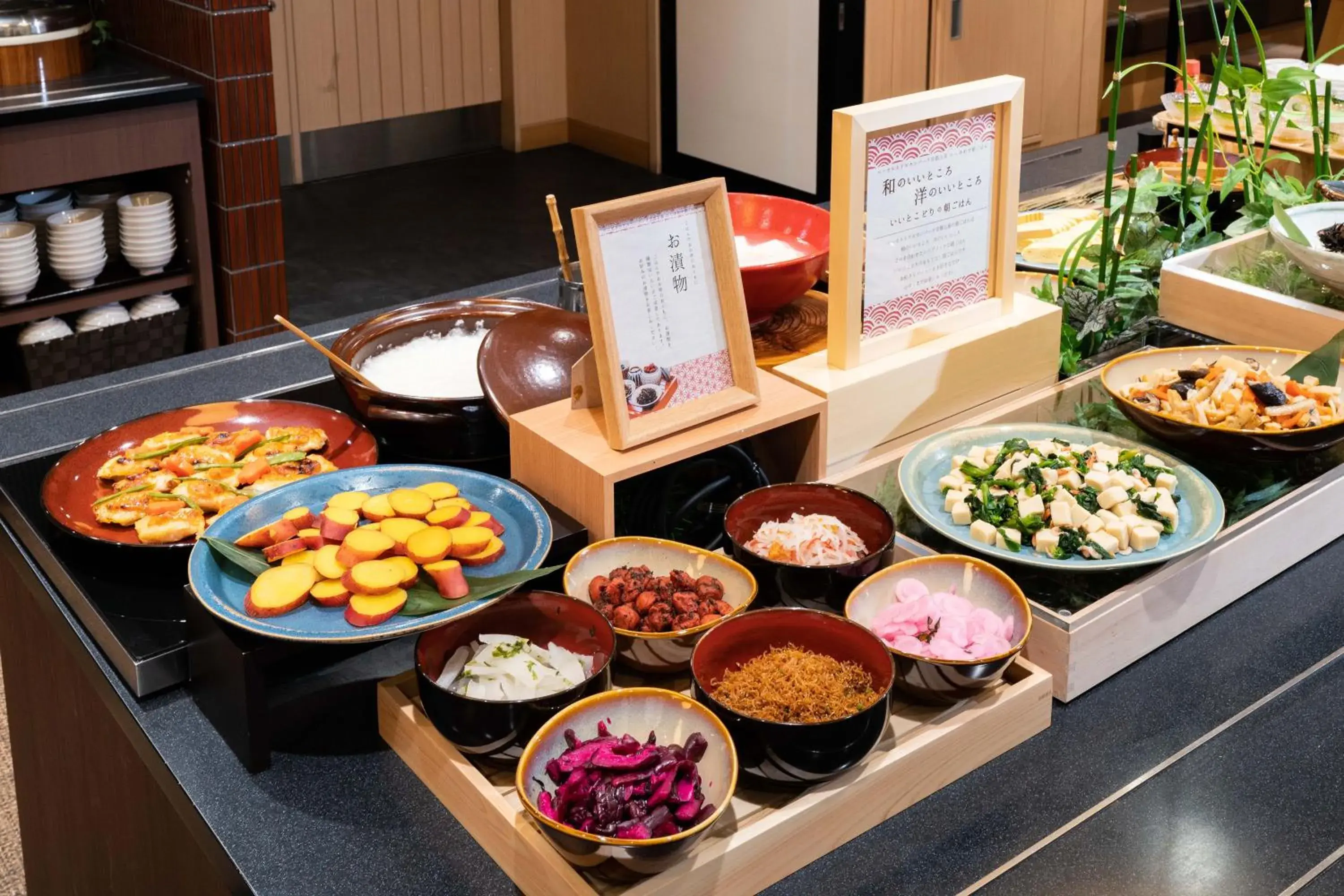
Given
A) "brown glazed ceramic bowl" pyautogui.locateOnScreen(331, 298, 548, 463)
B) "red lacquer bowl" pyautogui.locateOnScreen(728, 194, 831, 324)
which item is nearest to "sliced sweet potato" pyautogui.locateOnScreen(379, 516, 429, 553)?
"brown glazed ceramic bowl" pyautogui.locateOnScreen(331, 298, 548, 463)

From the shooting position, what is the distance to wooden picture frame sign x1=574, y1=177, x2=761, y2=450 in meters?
1.24

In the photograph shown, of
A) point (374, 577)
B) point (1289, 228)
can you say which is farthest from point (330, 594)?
point (1289, 228)

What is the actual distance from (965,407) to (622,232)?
1.72ft

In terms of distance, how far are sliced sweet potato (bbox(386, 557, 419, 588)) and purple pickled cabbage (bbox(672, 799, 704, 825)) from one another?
318mm

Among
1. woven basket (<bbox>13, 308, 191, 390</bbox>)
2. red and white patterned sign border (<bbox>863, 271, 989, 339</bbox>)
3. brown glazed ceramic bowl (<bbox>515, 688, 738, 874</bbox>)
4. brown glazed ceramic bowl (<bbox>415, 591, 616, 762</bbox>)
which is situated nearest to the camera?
brown glazed ceramic bowl (<bbox>515, 688, 738, 874</bbox>)

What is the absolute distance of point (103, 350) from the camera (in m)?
3.65

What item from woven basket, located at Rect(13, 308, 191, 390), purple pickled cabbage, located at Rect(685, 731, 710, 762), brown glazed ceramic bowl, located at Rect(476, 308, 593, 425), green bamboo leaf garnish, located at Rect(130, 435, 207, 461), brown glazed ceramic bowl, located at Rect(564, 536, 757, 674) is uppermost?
brown glazed ceramic bowl, located at Rect(476, 308, 593, 425)

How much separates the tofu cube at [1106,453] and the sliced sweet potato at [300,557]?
0.82 meters

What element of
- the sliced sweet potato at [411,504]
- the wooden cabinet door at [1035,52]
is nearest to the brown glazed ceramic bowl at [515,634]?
the sliced sweet potato at [411,504]

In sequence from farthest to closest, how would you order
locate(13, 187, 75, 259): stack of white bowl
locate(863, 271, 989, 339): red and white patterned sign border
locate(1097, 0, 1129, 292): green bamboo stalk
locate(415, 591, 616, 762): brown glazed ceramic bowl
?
locate(13, 187, 75, 259): stack of white bowl < locate(1097, 0, 1129, 292): green bamboo stalk < locate(863, 271, 989, 339): red and white patterned sign border < locate(415, 591, 616, 762): brown glazed ceramic bowl

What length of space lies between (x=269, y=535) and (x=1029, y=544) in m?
0.72

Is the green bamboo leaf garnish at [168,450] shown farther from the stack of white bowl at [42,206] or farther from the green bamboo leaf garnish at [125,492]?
the stack of white bowl at [42,206]

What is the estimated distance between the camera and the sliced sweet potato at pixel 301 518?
1.20 m

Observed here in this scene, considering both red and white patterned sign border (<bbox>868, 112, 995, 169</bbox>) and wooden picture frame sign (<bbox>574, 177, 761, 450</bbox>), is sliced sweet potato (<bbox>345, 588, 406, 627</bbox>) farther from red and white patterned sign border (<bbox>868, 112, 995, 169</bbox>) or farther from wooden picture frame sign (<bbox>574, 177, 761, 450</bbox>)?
red and white patterned sign border (<bbox>868, 112, 995, 169</bbox>)
